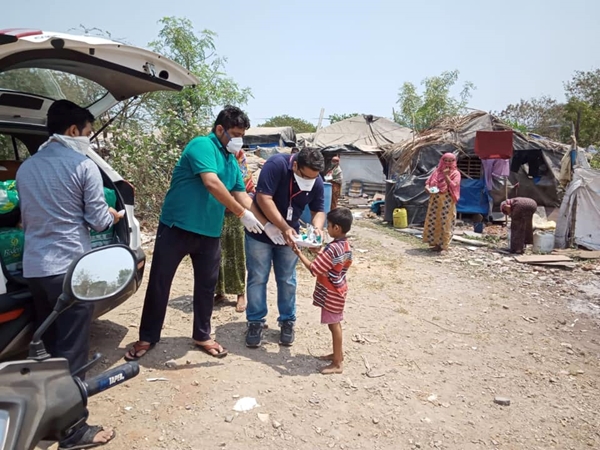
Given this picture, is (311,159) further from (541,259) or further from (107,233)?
(541,259)

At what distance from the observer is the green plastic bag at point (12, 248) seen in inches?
112

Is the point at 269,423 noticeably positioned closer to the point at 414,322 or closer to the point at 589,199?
the point at 414,322

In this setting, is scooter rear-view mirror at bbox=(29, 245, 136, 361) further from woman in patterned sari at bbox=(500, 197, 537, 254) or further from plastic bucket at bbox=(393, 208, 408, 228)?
plastic bucket at bbox=(393, 208, 408, 228)

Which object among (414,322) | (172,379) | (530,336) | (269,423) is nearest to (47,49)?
(172,379)

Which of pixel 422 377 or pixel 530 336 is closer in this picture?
pixel 422 377

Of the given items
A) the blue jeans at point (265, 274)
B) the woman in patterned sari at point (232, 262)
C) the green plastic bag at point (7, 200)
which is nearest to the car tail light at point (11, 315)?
the green plastic bag at point (7, 200)

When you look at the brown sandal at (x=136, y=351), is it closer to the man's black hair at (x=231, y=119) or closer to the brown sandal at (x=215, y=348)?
the brown sandal at (x=215, y=348)

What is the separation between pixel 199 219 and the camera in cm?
325

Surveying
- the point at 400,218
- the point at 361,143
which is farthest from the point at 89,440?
the point at 361,143

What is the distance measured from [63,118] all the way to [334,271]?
203 cm

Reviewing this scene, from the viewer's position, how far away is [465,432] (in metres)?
2.80

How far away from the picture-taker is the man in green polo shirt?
3209 millimetres

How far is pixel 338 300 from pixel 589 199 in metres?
7.05

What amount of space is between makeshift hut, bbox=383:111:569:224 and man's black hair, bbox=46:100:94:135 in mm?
10123
